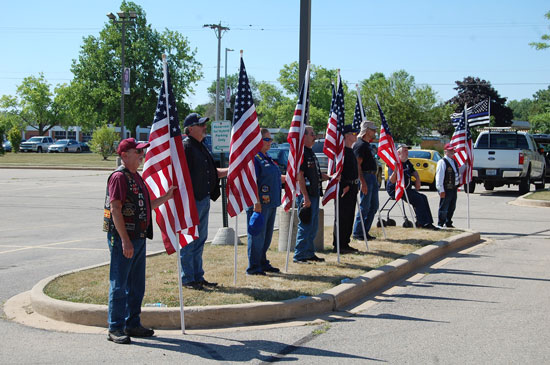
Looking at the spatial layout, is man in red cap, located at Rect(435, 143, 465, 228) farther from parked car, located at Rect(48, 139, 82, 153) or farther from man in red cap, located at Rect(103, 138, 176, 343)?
parked car, located at Rect(48, 139, 82, 153)

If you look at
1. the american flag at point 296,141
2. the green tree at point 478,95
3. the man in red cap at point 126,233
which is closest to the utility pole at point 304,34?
the american flag at point 296,141

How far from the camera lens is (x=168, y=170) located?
256 inches

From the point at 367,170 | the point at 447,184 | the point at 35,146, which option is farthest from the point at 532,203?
the point at 35,146

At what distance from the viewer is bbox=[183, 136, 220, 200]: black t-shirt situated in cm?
741

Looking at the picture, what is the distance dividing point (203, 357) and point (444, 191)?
9.37 metres

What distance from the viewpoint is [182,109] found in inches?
2697

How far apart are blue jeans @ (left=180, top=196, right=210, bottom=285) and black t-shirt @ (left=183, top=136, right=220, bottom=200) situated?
13 centimetres

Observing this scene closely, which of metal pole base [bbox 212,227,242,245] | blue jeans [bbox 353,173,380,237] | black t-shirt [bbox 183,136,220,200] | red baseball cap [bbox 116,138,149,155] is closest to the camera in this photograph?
red baseball cap [bbox 116,138,149,155]

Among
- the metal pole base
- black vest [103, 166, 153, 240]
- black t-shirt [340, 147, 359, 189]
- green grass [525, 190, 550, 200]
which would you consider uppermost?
black t-shirt [340, 147, 359, 189]

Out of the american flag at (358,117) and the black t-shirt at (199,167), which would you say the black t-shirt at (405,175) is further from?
the black t-shirt at (199,167)

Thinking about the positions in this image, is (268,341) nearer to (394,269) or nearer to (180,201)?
(180,201)

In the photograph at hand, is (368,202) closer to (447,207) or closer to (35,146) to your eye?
(447,207)

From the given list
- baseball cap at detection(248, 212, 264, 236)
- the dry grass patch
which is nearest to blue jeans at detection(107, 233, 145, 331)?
the dry grass patch

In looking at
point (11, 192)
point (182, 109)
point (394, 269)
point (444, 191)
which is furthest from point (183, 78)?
point (394, 269)
